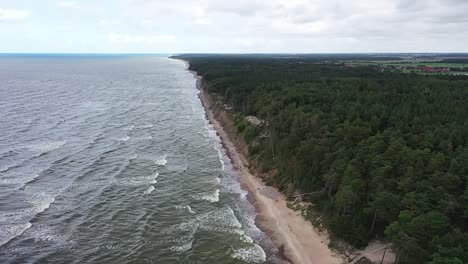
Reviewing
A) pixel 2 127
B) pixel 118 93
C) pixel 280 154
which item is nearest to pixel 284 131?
pixel 280 154

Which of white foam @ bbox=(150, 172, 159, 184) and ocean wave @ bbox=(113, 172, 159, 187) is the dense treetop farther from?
ocean wave @ bbox=(113, 172, 159, 187)

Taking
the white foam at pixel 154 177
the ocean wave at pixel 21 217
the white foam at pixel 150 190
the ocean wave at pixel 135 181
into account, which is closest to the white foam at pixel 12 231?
the ocean wave at pixel 21 217

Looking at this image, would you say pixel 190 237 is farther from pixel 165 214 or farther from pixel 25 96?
pixel 25 96

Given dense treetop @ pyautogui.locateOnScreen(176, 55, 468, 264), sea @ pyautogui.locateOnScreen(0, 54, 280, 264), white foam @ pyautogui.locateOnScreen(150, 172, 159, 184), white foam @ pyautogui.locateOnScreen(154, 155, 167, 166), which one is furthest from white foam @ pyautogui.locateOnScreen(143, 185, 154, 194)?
dense treetop @ pyautogui.locateOnScreen(176, 55, 468, 264)

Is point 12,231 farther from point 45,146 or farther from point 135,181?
point 45,146

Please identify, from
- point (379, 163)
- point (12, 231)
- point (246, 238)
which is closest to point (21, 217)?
point (12, 231)

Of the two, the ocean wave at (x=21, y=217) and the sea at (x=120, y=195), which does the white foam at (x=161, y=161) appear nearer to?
the sea at (x=120, y=195)
